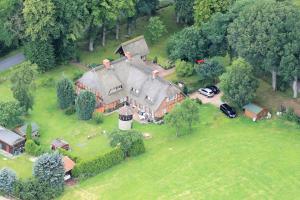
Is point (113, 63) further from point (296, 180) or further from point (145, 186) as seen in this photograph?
point (296, 180)

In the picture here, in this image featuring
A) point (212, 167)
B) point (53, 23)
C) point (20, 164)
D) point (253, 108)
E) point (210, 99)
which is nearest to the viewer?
point (212, 167)

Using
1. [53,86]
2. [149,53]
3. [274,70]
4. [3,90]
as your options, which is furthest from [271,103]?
[3,90]

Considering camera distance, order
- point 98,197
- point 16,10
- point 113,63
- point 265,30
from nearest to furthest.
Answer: point 98,197
point 265,30
point 113,63
point 16,10

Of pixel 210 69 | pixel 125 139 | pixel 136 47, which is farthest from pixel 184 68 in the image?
pixel 125 139

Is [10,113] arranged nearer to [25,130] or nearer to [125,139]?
[25,130]

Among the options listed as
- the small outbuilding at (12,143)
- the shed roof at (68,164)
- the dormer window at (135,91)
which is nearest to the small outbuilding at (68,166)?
the shed roof at (68,164)

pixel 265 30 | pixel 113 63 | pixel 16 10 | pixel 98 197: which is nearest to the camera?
pixel 98 197
